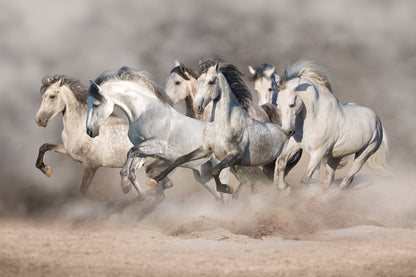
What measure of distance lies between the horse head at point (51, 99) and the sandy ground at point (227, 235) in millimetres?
1416

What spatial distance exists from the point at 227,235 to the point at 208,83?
1842 millimetres

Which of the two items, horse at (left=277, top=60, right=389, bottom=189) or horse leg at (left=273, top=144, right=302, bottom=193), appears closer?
horse at (left=277, top=60, right=389, bottom=189)

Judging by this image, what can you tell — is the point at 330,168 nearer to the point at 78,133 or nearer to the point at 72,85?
the point at 78,133

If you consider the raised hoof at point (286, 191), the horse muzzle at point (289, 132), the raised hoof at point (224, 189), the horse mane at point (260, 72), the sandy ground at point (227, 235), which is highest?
the horse mane at point (260, 72)

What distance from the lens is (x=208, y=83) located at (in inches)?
361

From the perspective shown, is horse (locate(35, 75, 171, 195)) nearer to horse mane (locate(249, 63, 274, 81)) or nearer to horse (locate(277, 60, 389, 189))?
horse mane (locate(249, 63, 274, 81))

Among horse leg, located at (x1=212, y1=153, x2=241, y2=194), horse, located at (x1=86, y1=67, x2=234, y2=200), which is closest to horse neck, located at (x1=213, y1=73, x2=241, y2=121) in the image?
horse leg, located at (x1=212, y1=153, x2=241, y2=194)

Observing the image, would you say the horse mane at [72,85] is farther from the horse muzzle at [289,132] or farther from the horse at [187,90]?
the horse muzzle at [289,132]

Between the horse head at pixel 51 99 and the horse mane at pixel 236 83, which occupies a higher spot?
the horse mane at pixel 236 83

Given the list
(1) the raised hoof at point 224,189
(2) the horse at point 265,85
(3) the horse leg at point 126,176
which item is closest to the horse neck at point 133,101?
(3) the horse leg at point 126,176

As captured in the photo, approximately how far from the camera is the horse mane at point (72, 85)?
11492 mm

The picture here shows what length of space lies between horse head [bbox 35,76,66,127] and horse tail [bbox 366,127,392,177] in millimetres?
4797

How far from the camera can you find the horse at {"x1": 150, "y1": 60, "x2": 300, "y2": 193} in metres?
9.22

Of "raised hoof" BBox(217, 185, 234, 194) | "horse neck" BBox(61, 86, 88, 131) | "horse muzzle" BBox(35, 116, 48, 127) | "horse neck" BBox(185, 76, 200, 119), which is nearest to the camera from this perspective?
"raised hoof" BBox(217, 185, 234, 194)
